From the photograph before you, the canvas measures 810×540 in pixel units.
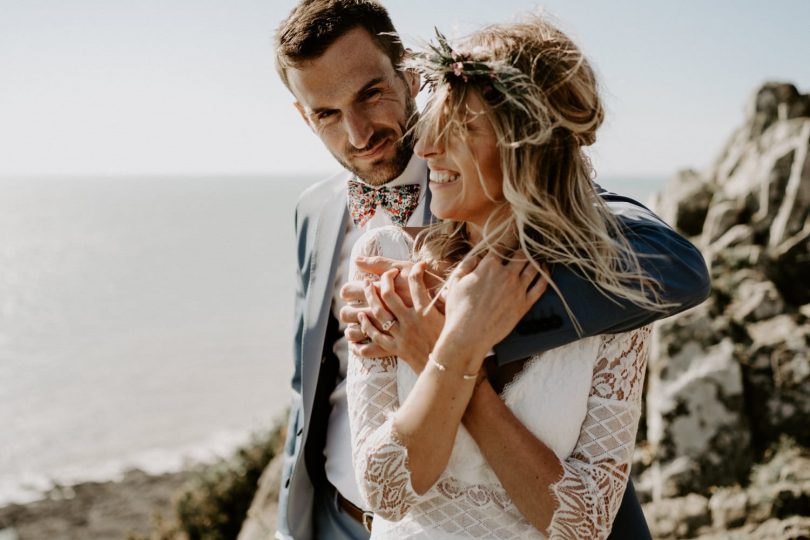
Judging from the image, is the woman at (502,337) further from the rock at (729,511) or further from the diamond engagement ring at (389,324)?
the rock at (729,511)

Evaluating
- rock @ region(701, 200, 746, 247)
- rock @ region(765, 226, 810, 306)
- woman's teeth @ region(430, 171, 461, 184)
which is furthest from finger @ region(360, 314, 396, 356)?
rock @ region(701, 200, 746, 247)

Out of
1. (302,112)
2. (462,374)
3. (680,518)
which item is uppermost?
(302,112)

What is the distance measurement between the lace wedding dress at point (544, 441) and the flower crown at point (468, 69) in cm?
72

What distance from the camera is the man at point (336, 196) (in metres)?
2.79

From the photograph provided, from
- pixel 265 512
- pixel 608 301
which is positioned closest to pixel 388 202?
pixel 608 301

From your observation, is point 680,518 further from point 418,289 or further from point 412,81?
point 418,289

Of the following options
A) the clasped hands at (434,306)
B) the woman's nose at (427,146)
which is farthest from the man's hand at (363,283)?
the woman's nose at (427,146)

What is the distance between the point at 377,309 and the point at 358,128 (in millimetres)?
1250

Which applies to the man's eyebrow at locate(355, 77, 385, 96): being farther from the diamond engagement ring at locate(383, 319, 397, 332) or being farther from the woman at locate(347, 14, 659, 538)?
the diamond engagement ring at locate(383, 319, 397, 332)

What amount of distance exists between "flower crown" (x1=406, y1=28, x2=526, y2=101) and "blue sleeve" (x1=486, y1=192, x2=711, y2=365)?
1.67 feet

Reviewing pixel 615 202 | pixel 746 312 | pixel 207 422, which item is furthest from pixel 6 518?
pixel 615 202

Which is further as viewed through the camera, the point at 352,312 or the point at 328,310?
the point at 328,310

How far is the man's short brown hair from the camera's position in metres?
2.79

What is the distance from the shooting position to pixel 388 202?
2.83m
